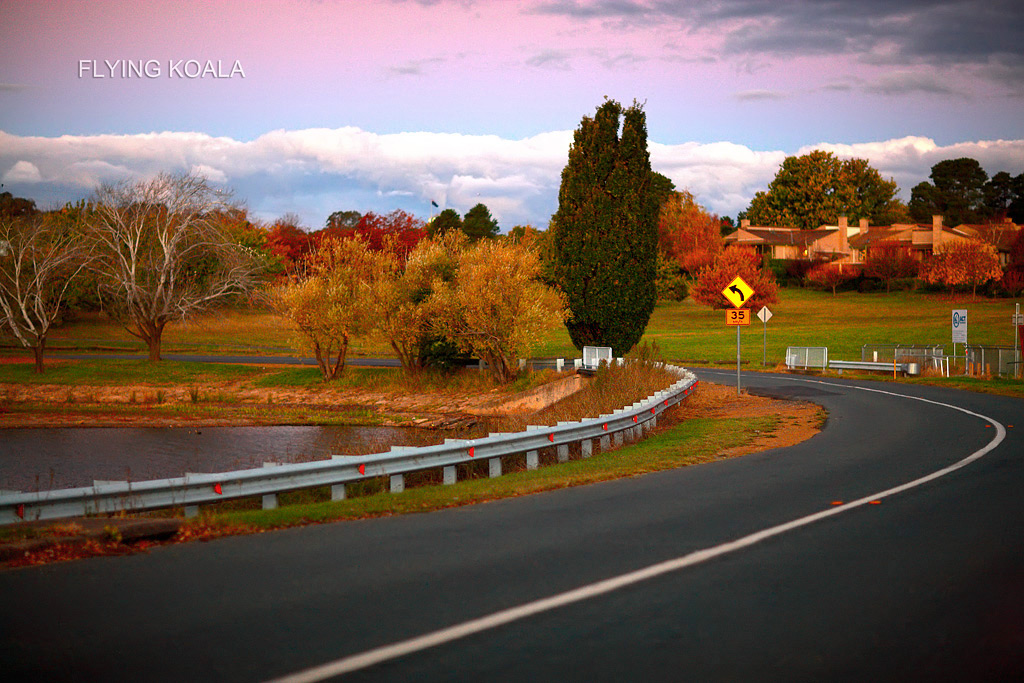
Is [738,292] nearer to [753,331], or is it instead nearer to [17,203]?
[753,331]

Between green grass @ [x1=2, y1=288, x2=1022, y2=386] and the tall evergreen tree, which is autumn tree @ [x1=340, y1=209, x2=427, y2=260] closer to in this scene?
green grass @ [x1=2, y1=288, x2=1022, y2=386]

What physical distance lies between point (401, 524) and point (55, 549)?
3.11 m

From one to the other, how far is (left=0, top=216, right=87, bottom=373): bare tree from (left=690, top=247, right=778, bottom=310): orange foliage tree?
52.2 meters

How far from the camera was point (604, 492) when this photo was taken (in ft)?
36.8

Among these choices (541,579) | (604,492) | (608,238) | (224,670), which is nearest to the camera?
(224,670)

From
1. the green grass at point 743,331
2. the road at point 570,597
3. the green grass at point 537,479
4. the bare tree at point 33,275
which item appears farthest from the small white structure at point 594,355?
the bare tree at point 33,275

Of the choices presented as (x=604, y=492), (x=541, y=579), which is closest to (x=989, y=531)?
(x=604, y=492)

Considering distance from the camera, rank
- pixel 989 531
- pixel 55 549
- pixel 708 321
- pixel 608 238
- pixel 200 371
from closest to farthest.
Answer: pixel 55 549 → pixel 989 531 → pixel 608 238 → pixel 200 371 → pixel 708 321

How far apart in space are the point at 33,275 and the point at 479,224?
2245 inches

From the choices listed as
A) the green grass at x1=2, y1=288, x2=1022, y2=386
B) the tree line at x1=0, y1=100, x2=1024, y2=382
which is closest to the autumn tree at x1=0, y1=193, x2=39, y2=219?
the green grass at x1=2, y1=288, x2=1022, y2=386

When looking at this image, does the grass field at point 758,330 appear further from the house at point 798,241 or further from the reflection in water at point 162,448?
the house at point 798,241

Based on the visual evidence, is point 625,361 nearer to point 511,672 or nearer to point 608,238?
point 608,238

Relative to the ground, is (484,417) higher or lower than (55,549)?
lower

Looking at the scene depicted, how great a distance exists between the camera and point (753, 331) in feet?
227
